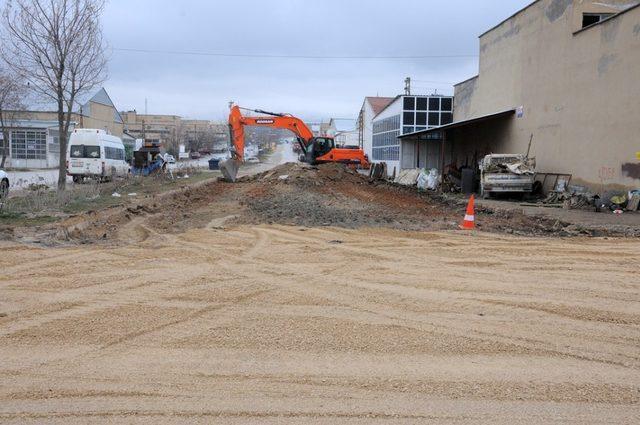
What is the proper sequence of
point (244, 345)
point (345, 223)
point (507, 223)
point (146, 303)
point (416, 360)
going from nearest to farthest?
1. point (416, 360)
2. point (244, 345)
3. point (146, 303)
4. point (345, 223)
5. point (507, 223)

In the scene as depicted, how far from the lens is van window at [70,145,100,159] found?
3058 cm

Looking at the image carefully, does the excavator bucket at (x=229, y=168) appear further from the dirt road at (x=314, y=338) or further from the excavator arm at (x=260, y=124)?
the dirt road at (x=314, y=338)

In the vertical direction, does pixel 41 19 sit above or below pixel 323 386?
above

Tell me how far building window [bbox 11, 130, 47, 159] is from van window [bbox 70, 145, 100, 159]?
2540 centimetres

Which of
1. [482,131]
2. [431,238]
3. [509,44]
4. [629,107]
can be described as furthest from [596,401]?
[482,131]

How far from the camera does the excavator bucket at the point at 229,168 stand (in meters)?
27.3

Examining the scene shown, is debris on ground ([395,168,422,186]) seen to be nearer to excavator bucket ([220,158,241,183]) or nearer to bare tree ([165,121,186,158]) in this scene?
excavator bucket ([220,158,241,183])

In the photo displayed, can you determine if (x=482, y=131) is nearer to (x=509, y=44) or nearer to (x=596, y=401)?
(x=509, y=44)

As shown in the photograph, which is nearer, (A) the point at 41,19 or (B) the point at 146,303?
(B) the point at 146,303

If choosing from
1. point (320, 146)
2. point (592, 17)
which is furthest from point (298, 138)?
point (592, 17)

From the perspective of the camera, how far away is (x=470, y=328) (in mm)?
5777

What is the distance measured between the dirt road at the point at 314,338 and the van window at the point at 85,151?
74.5 feet

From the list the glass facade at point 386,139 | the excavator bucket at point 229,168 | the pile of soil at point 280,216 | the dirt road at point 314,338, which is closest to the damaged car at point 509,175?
the pile of soil at point 280,216

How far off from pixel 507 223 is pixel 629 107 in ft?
24.9
